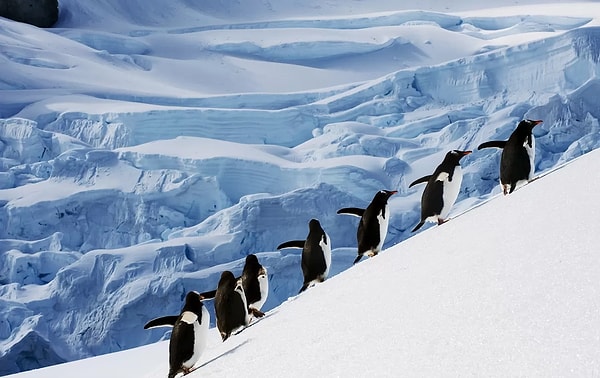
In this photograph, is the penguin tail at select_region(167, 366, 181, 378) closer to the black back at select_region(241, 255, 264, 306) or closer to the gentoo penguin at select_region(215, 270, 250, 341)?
the gentoo penguin at select_region(215, 270, 250, 341)

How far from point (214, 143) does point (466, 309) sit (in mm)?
9830

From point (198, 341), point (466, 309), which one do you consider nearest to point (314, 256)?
point (198, 341)

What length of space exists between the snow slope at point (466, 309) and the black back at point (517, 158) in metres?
0.48

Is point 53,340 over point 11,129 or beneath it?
beneath

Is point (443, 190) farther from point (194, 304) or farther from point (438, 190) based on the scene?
point (194, 304)

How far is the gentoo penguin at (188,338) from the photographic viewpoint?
10.4ft

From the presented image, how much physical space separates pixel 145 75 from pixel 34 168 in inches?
173

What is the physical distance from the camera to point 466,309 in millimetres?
2232

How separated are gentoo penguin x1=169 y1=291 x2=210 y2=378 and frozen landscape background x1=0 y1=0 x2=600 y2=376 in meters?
5.69

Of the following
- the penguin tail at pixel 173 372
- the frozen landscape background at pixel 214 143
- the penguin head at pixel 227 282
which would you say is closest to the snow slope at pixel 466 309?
the penguin tail at pixel 173 372

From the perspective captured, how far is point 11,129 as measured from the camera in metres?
11.9

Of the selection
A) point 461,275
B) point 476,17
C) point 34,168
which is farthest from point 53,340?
point 476,17

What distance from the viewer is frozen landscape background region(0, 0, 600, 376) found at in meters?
9.41

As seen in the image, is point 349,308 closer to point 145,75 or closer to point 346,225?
point 346,225
